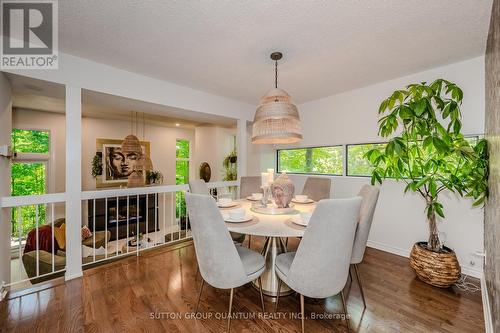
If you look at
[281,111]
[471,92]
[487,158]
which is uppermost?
[471,92]

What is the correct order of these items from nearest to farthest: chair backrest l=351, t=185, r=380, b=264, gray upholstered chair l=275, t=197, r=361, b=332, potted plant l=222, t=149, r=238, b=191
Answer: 1. gray upholstered chair l=275, t=197, r=361, b=332
2. chair backrest l=351, t=185, r=380, b=264
3. potted plant l=222, t=149, r=238, b=191

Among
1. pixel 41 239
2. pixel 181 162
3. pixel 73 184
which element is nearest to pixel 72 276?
pixel 73 184

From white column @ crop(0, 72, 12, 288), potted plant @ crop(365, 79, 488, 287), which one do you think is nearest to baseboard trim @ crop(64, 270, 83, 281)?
white column @ crop(0, 72, 12, 288)

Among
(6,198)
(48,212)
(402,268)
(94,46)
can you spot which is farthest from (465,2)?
(48,212)

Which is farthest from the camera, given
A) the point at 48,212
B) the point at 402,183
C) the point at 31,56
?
the point at 48,212

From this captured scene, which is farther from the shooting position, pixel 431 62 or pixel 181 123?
pixel 181 123

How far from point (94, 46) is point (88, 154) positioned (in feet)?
12.5

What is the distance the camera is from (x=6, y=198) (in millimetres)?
1955

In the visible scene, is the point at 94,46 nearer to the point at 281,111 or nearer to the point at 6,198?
the point at 6,198

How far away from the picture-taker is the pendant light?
205cm

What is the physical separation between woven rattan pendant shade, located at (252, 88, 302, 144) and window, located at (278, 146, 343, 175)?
1621 millimetres

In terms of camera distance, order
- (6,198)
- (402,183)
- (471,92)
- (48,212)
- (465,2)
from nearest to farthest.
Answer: (465,2)
(6,198)
(471,92)
(402,183)
(48,212)

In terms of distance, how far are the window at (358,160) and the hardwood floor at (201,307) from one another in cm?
147

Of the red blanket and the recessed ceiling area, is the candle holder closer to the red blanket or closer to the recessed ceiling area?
the recessed ceiling area
